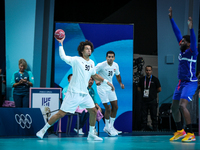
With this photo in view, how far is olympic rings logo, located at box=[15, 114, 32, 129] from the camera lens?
21.7 feet

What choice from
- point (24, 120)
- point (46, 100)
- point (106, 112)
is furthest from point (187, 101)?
point (46, 100)

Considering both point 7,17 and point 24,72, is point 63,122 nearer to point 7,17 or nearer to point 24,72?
point 24,72

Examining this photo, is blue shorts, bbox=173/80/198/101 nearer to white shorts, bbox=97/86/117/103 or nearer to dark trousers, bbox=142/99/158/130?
white shorts, bbox=97/86/117/103

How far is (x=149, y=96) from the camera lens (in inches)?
356

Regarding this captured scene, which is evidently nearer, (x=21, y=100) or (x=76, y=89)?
(x=76, y=89)

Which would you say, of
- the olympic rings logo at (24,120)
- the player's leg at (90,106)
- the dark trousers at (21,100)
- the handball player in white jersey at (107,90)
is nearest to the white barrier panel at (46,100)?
the dark trousers at (21,100)

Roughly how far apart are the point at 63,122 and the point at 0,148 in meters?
4.41

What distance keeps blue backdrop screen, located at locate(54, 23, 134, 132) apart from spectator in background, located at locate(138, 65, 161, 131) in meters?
0.55

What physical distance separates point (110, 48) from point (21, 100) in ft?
9.36

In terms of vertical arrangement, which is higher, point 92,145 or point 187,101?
point 187,101

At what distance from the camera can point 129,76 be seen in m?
8.78

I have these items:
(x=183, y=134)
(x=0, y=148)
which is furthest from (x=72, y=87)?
(x=183, y=134)

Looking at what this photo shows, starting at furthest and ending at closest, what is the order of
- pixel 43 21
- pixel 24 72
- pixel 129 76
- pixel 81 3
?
pixel 81 3
pixel 43 21
pixel 129 76
pixel 24 72

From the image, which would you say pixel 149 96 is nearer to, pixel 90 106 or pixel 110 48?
pixel 110 48
